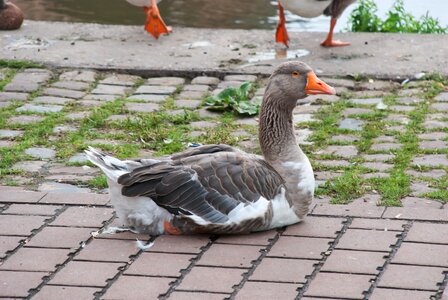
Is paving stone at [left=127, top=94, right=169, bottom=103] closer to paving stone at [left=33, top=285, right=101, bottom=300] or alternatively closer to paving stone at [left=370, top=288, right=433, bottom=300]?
paving stone at [left=33, top=285, right=101, bottom=300]

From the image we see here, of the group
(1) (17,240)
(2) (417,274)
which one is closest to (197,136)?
(1) (17,240)

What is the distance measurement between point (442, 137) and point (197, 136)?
1.67m

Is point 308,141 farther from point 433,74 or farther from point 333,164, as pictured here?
point 433,74

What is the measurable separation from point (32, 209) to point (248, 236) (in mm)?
1251

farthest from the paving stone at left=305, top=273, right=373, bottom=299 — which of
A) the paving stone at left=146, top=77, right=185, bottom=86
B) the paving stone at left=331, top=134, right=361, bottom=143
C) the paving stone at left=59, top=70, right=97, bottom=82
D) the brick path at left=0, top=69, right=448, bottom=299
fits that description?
the paving stone at left=59, top=70, right=97, bottom=82

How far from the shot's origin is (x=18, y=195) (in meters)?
5.57

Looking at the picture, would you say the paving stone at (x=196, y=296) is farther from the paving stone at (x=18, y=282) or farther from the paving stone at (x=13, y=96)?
the paving stone at (x=13, y=96)

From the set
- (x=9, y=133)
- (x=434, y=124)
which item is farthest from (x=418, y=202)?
(x=9, y=133)

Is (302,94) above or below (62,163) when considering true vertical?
above

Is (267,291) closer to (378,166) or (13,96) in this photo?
(378,166)

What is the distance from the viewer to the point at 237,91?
734cm

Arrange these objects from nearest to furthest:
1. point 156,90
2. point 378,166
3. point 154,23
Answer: point 378,166 → point 156,90 → point 154,23

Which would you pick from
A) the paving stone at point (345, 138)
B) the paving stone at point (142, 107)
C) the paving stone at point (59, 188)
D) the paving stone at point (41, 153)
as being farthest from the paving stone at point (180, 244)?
the paving stone at point (142, 107)

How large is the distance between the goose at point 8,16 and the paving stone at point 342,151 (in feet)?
14.0
